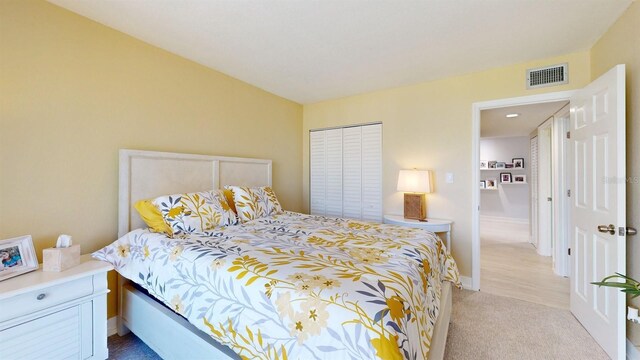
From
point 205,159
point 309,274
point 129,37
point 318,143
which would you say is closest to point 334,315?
point 309,274

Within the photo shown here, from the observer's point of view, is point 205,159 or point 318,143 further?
point 318,143

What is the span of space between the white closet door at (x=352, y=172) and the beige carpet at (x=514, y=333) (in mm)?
1708

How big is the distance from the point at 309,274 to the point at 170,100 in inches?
87.8

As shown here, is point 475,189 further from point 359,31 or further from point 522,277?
point 359,31

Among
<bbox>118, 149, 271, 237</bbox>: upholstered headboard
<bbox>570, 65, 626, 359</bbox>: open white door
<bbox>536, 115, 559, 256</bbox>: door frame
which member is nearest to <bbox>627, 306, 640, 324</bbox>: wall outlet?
<bbox>570, 65, 626, 359</bbox>: open white door

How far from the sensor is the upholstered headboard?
2.05 meters

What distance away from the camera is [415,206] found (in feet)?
10.1

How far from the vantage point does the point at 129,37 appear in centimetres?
218

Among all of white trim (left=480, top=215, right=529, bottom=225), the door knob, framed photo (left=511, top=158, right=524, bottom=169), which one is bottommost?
white trim (left=480, top=215, right=529, bottom=225)

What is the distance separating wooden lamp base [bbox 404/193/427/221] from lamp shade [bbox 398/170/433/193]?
0.25ft

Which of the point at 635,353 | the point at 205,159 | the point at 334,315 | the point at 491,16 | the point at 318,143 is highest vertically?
the point at 491,16

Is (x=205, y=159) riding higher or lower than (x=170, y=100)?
lower

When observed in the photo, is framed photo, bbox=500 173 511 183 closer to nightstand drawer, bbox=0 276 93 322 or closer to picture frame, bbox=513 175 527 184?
picture frame, bbox=513 175 527 184

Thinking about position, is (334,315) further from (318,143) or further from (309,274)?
(318,143)
